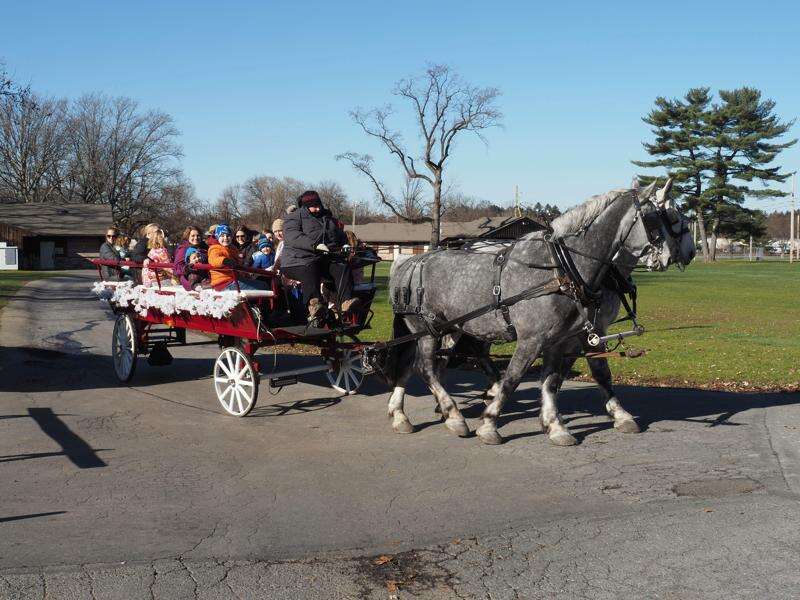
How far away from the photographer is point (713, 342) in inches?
643

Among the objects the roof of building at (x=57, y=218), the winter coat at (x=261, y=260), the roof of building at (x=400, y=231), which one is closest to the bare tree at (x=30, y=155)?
the roof of building at (x=57, y=218)

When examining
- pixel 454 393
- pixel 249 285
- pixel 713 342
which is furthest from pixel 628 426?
pixel 713 342

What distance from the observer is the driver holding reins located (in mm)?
8969

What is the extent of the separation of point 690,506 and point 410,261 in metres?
4.28

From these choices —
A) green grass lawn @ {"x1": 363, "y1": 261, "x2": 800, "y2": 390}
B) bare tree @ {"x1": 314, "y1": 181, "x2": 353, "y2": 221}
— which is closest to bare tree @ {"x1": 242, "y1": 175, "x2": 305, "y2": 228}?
bare tree @ {"x1": 314, "y1": 181, "x2": 353, "y2": 221}

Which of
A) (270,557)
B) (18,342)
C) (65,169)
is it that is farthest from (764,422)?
(65,169)

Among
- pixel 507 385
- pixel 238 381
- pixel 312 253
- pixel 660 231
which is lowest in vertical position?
A: pixel 238 381

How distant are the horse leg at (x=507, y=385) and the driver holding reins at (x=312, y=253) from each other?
7.45 ft

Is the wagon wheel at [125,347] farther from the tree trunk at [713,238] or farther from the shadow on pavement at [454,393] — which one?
the tree trunk at [713,238]

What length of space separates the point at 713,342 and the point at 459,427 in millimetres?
10185

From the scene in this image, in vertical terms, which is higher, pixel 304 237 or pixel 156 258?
pixel 304 237

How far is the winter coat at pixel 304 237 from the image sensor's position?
8.96 metres

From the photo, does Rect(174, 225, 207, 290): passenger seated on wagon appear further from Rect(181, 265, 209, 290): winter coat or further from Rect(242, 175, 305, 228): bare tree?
Rect(242, 175, 305, 228): bare tree

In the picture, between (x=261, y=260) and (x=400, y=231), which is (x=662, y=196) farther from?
(x=400, y=231)
